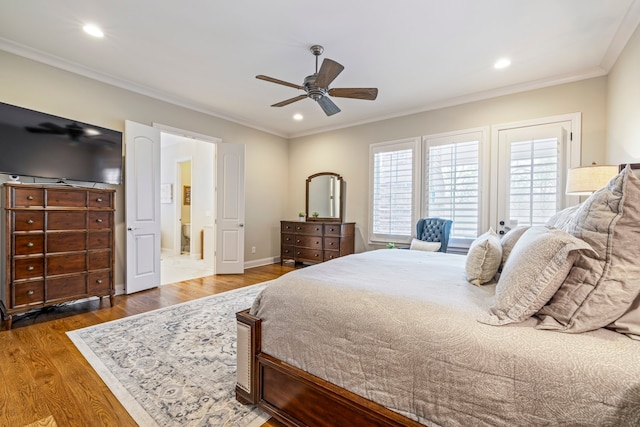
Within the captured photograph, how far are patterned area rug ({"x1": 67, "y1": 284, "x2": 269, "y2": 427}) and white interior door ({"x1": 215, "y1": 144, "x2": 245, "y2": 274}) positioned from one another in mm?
1781

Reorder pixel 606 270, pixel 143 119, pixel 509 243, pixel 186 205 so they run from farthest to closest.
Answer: pixel 186 205 → pixel 143 119 → pixel 509 243 → pixel 606 270

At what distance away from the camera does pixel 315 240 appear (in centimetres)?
539

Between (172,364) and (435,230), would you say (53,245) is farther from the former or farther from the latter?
(435,230)

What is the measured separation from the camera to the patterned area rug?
5.31 ft

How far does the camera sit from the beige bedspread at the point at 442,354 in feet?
2.68

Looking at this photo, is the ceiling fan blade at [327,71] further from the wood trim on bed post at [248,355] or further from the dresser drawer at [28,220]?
the dresser drawer at [28,220]

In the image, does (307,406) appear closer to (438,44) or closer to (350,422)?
(350,422)

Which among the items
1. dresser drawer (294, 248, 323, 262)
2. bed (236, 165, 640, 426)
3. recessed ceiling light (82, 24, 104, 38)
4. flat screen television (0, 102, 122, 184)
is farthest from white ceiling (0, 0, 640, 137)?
dresser drawer (294, 248, 323, 262)

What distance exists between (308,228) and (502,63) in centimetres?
377

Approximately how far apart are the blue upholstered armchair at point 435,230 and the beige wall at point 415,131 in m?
1.15

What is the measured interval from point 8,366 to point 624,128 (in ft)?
18.2

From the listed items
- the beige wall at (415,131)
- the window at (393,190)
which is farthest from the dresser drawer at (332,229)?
the window at (393,190)

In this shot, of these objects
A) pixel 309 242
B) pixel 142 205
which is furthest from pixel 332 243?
pixel 142 205

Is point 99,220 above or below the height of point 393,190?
below
